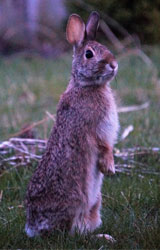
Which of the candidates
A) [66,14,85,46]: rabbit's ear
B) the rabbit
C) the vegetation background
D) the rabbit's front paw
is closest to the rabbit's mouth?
the rabbit

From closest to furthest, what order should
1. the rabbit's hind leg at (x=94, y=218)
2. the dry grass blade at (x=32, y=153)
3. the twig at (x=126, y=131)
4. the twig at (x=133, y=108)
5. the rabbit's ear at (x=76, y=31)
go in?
the rabbit's hind leg at (x=94, y=218)
the rabbit's ear at (x=76, y=31)
the dry grass blade at (x=32, y=153)
the twig at (x=126, y=131)
the twig at (x=133, y=108)

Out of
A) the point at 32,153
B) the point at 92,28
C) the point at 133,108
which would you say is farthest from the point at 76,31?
the point at 133,108

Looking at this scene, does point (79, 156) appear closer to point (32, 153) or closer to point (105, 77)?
→ point (105, 77)

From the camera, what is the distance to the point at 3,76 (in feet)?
33.7

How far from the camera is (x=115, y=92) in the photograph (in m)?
8.45

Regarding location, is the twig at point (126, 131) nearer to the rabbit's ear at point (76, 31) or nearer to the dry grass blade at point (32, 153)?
the dry grass blade at point (32, 153)

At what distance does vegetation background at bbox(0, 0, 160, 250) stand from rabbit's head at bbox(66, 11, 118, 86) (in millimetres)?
943

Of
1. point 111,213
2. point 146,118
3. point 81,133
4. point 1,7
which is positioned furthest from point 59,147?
point 1,7

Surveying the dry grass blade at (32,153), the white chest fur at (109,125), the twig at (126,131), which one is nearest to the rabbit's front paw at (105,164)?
the white chest fur at (109,125)

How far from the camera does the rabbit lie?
3.63 meters

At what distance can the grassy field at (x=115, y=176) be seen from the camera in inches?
143

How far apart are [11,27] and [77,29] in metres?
10.4

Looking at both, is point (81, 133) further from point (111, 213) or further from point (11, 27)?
Result: point (11, 27)

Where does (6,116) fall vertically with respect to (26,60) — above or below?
below
